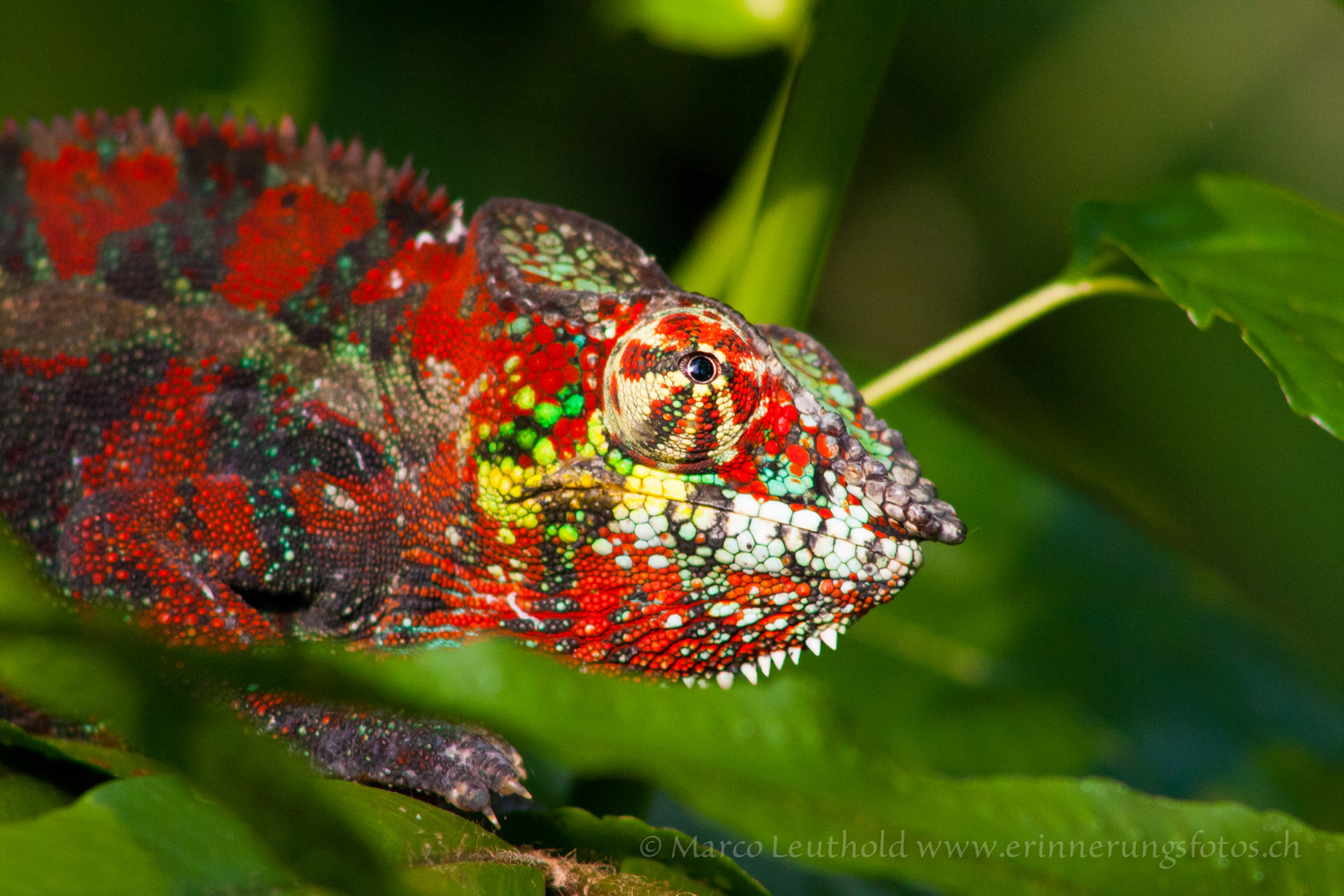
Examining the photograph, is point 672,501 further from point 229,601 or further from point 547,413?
point 229,601

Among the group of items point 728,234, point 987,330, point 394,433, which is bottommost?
point 394,433

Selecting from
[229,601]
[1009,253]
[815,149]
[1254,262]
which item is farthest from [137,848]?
[1009,253]

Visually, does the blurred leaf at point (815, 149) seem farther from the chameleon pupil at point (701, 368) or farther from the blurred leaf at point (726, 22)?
the blurred leaf at point (726, 22)

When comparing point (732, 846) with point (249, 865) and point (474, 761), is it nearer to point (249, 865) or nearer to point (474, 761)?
point (474, 761)

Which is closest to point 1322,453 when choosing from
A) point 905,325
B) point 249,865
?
point 905,325

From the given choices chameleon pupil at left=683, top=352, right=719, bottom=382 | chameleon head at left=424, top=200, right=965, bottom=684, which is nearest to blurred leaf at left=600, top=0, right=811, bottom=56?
chameleon head at left=424, top=200, right=965, bottom=684

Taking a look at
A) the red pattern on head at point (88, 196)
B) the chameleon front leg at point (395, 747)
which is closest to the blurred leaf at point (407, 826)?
the chameleon front leg at point (395, 747)
